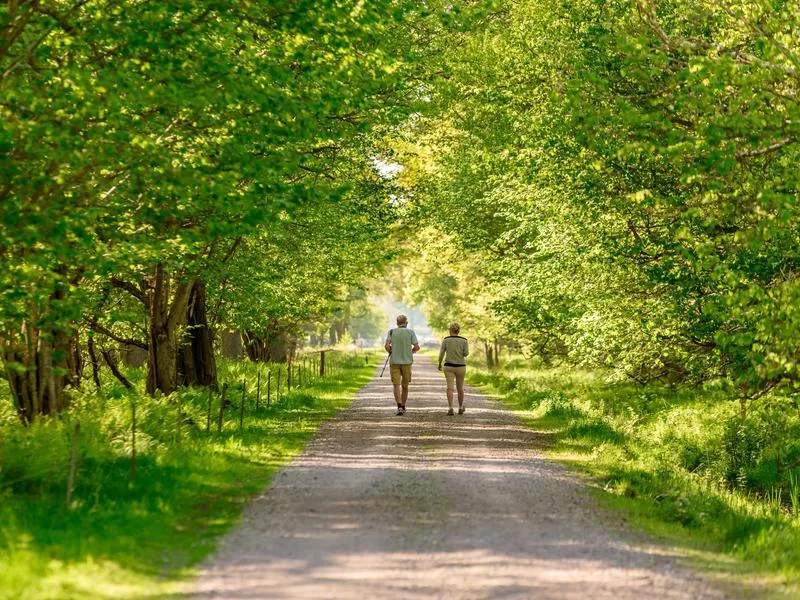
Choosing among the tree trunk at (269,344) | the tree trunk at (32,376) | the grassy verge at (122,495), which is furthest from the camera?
the tree trunk at (269,344)

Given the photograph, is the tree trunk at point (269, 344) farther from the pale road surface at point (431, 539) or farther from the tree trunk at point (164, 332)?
the pale road surface at point (431, 539)

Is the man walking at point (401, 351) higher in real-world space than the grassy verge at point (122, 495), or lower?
higher

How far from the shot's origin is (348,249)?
A: 89.2ft

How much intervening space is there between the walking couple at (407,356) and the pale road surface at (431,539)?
6544 mm

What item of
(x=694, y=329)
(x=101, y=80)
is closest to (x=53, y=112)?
(x=101, y=80)

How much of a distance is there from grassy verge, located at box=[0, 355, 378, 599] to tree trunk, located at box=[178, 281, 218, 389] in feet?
15.8

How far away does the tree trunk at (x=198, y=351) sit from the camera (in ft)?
79.7

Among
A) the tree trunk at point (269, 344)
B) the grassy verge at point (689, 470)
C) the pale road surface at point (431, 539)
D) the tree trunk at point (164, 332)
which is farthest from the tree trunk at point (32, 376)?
the tree trunk at point (269, 344)

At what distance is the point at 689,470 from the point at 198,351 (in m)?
12.3

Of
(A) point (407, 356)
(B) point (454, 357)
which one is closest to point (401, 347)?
(A) point (407, 356)

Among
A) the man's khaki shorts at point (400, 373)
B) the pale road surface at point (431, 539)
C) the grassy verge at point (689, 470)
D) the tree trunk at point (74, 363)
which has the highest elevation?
the tree trunk at point (74, 363)

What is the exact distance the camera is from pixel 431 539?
9.22 m

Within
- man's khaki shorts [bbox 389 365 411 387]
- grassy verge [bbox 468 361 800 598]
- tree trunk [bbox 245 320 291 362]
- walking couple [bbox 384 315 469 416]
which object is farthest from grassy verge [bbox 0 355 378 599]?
tree trunk [bbox 245 320 291 362]

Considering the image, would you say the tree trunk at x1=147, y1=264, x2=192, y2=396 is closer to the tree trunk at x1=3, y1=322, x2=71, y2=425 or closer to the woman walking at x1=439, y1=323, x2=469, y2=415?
the tree trunk at x1=3, y1=322, x2=71, y2=425
